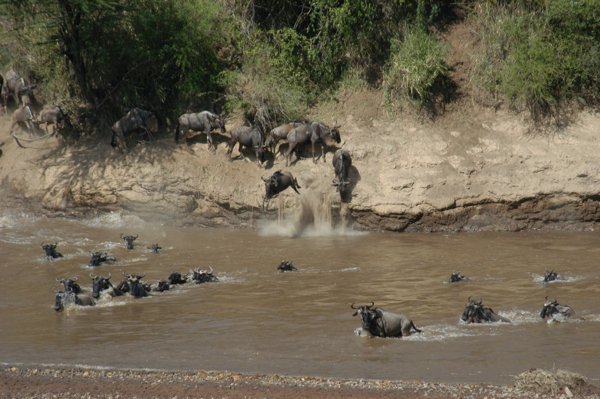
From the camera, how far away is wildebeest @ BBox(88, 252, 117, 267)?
17.6 metres

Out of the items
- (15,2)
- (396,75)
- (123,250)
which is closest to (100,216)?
(123,250)

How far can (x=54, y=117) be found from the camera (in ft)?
77.6

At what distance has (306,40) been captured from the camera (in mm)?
23531

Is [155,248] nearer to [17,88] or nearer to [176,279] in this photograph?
[176,279]

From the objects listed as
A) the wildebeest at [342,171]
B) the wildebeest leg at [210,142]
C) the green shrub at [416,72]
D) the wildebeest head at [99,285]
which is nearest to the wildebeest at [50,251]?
the wildebeest head at [99,285]

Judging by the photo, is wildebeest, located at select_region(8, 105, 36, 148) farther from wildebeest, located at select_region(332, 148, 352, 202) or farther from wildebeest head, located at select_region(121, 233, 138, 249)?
wildebeest, located at select_region(332, 148, 352, 202)

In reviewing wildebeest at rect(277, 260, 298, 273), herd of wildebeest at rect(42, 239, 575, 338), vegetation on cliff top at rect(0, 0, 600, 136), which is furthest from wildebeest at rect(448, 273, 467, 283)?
vegetation on cliff top at rect(0, 0, 600, 136)

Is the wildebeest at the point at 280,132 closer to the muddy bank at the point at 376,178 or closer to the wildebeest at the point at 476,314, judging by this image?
the muddy bank at the point at 376,178

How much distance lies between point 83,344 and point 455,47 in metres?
14.7

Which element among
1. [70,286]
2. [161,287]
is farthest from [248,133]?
[70,286]

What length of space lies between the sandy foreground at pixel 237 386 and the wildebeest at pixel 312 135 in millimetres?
11109

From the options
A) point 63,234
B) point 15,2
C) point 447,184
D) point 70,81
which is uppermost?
point 15,2

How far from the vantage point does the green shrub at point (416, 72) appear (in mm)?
22031

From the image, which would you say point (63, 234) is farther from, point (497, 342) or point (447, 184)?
point (497, 342)
